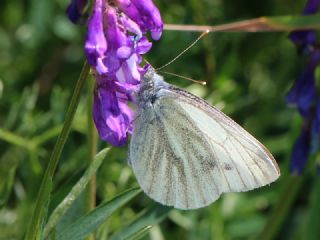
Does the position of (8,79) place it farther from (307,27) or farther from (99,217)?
(99,217)

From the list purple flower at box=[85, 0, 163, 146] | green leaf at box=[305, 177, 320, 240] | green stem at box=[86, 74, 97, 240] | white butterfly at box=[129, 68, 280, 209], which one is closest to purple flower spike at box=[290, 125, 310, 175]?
green leaf at box=[305, 177, 320, 240]

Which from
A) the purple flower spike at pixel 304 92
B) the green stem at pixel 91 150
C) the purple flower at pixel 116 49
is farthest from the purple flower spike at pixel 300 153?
the purple flower at pixel 116 49

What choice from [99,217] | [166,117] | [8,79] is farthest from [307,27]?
[8,79]

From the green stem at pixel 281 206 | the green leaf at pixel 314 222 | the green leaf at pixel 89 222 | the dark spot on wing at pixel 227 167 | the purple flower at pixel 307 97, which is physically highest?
the green leaf at pixel 89 222

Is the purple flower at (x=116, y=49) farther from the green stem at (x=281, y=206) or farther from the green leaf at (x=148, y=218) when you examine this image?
the green stem at (x=281, y=206)

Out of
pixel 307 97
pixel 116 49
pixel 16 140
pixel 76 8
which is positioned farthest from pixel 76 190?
pixel 307 97

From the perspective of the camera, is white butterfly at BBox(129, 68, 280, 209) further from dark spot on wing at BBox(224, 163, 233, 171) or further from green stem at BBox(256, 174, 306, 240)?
green stem at BBox(256, 174, 306, 240)

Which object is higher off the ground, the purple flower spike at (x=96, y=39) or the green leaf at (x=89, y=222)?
the purple flower spike at (x=96, y=39)
